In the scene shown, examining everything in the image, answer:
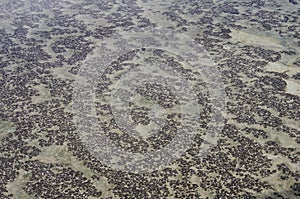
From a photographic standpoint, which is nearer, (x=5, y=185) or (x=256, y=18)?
(x=5, y=185)

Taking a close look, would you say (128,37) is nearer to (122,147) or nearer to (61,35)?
(61,35)

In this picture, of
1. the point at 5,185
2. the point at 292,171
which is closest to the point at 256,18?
the point at 292,171

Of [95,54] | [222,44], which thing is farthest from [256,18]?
[95,54]

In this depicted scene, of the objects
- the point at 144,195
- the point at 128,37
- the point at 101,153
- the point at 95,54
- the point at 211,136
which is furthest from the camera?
the point at 128,37

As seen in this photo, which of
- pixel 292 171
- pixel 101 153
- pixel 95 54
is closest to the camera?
pixel 292 171

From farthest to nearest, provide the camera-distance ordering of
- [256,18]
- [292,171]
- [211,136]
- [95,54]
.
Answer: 1. [256,18]
2. [95,54]
3. [211,136]
4. [292,171]

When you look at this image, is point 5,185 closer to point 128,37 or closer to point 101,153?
point 101,153
